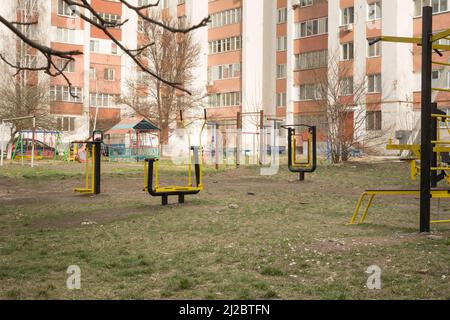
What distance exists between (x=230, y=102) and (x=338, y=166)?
108 ft

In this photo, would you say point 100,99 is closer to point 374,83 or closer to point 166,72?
point 166,72

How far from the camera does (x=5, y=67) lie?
4978 cm

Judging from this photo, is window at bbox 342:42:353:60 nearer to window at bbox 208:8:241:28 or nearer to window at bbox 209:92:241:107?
window at bbox 209:92:241:107

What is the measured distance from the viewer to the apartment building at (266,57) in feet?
149

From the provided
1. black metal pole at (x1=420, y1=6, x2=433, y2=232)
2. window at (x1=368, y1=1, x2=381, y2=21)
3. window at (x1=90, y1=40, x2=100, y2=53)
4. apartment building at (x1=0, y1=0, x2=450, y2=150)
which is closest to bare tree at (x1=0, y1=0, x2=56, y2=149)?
apartment building at (x1=0, y1=0, x2=450, y2=150)

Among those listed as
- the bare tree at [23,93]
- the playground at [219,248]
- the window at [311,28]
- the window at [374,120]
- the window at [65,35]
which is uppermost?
the window at [65,35]

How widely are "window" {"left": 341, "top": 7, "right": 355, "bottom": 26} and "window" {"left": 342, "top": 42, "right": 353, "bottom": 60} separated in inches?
74.6

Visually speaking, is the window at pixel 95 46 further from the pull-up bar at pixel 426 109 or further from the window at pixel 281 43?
the pull-up bar at pixel 426 109

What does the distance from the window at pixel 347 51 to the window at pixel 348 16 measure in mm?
1894

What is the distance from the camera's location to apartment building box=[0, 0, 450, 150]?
45469 millimetres

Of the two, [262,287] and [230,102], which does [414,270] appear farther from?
[230,102]

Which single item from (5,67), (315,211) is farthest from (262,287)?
(5,67)

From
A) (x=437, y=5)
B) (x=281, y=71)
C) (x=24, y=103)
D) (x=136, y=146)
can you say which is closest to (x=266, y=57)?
(x=281, y=71)

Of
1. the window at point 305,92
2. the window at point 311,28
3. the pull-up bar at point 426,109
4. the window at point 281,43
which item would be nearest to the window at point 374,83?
the window at point 305,92
